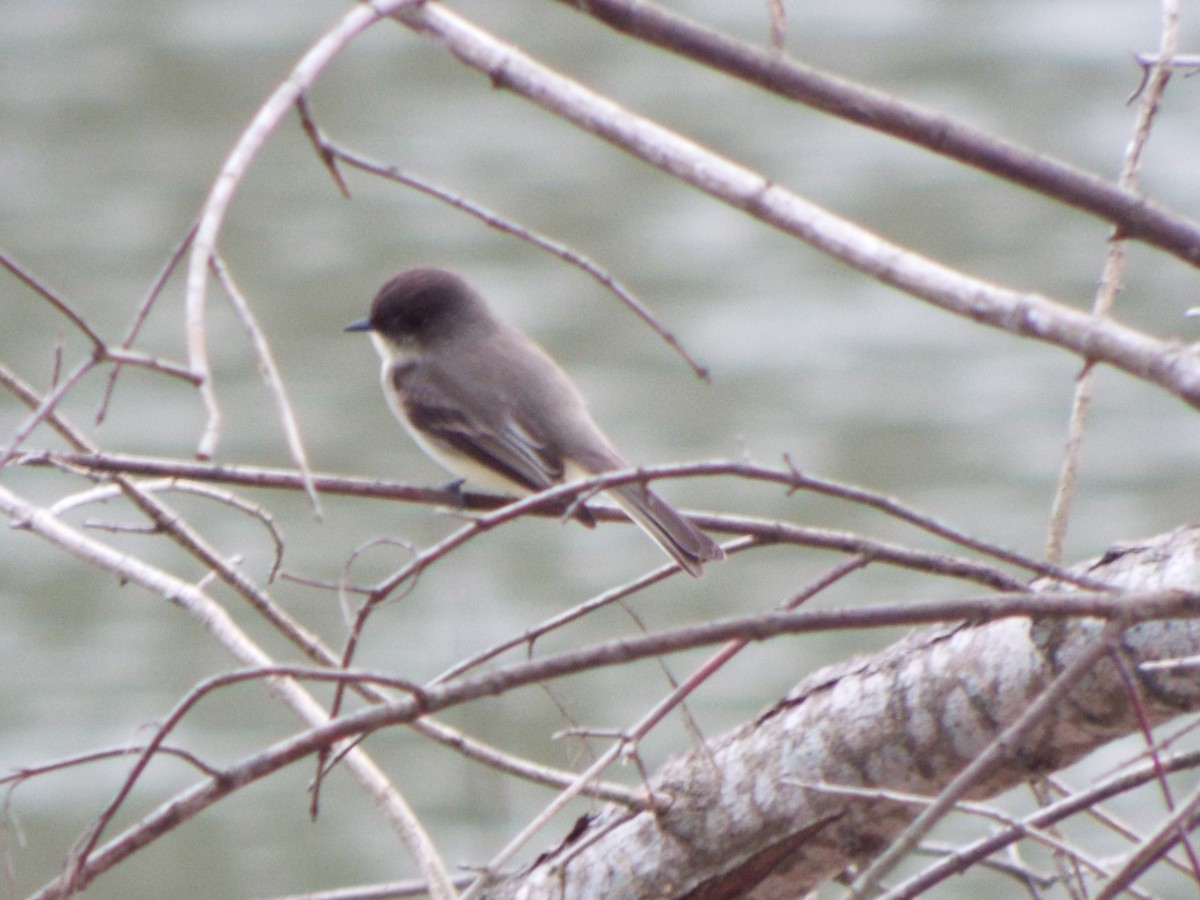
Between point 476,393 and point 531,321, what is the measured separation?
7.95m

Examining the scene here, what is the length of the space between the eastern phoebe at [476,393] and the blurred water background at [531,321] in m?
3.68

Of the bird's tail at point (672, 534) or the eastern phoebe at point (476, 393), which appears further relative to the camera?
the eastern phoebe at point (476, 393)

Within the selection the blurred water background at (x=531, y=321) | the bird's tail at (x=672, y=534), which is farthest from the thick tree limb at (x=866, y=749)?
the blurred water background at (x=531, y=321)

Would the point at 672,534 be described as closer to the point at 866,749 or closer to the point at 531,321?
the point at 866,749

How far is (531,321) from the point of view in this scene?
13.5 m

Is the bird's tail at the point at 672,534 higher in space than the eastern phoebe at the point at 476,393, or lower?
lower

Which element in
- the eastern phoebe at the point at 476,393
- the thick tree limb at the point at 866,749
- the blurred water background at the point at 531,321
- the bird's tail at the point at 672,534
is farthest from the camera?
the blurred water background at the point at 531,321

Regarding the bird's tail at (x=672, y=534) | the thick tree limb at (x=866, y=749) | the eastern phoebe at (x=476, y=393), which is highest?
the eastern phoebe at (x=476, y=393)

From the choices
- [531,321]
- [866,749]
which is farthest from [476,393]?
[531,321]

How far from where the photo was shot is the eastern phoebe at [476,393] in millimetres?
5391

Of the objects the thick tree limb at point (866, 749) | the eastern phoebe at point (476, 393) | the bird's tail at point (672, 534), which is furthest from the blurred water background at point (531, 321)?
the thick tree limb at point (866, 749)

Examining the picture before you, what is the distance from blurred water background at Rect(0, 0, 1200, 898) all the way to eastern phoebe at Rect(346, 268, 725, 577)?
12.1 feet

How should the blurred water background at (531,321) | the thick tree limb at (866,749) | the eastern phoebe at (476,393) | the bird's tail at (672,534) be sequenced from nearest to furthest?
1. the thick tree limb at (866,749)
2. the bird's tail at (672,534)
3. the eastern phoebe at (476,393)
4. the blurred water background at (531,321)

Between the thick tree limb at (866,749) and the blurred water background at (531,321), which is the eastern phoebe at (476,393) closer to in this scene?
the thick tree limb at (866,749)
